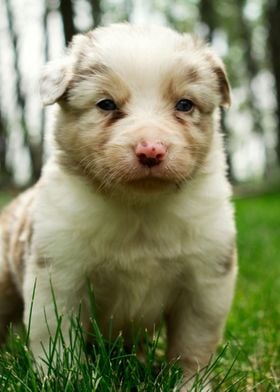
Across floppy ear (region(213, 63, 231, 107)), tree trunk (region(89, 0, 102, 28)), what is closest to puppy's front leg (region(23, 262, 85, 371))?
floppy ear (region(213, 63, 231, 107))

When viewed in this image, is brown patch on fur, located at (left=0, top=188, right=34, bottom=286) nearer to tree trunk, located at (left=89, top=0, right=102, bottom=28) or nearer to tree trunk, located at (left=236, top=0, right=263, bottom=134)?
tree trunk, located at (left=89, top=0, right=102, bottom=28)

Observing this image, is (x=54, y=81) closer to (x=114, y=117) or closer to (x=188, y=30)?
(x=114, y=117)

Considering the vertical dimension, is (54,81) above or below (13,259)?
above

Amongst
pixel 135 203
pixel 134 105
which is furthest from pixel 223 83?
pixel 135 203

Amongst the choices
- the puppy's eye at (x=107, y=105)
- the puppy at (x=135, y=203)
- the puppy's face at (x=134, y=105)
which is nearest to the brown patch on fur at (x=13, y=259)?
the puppy at (x=135, y=203)

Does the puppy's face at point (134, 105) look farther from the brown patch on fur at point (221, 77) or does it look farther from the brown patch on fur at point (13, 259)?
the brown patch on fur at point (13, 259)

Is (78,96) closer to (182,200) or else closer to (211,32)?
(182,200)

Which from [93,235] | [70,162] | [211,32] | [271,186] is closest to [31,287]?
[93,235]
